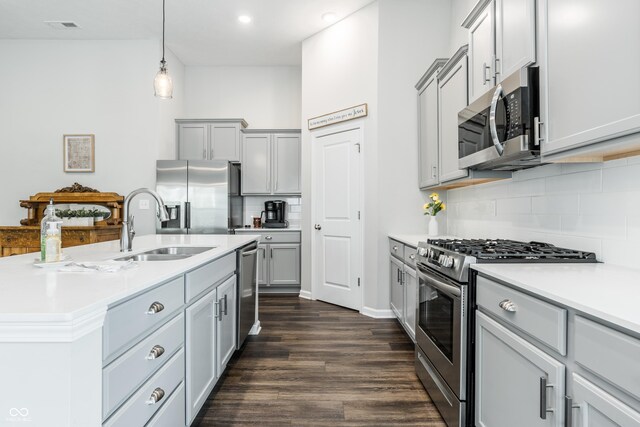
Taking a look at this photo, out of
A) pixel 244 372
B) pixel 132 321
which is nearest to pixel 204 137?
pixel 244 372

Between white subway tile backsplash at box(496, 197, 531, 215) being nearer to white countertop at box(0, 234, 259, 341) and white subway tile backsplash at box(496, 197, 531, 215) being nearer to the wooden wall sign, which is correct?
the wooden wall sign

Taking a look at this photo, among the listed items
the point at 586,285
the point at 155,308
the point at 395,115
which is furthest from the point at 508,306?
the point at 395,115

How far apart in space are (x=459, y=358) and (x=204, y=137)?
4.71 meters

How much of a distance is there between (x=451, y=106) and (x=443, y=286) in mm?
1624

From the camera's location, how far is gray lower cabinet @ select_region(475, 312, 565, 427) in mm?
1167

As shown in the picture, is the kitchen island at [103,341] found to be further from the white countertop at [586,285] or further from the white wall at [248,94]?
the white wall at [248,94]

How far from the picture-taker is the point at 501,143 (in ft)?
6.60

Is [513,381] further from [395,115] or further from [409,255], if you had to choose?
[395,115]

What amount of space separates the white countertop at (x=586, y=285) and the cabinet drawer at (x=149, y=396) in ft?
4.51

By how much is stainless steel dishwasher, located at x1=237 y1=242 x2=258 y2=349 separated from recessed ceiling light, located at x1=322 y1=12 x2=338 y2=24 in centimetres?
283

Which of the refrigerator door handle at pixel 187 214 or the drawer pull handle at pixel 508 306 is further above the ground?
the refrigerator door handle at pixel 187 214

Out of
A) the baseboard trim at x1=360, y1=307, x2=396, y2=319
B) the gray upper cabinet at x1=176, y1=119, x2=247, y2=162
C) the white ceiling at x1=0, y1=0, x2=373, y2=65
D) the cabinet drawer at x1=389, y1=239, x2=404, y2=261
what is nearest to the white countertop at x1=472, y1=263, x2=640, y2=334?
the cabinet drawer at x1=389, y1=239, x2=404, y2=261

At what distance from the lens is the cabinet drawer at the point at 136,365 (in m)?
1.11

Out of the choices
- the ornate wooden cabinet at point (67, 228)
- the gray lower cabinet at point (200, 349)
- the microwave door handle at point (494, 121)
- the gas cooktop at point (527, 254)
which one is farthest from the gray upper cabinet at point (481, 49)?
the ornate wooden cabinet at point (67, 228)
